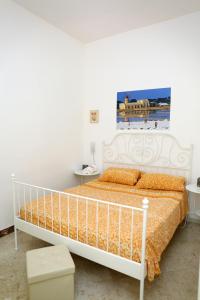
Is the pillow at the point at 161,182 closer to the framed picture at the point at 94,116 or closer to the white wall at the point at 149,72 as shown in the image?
the white wall at the point at 149,72

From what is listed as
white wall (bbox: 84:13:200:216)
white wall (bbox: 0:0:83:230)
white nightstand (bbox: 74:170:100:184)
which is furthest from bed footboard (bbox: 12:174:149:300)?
white wall (bbox: 84:13:200:216)

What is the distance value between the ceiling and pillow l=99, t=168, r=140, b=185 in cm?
229

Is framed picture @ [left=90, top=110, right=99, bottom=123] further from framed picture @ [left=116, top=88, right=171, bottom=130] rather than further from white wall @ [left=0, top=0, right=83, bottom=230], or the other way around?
framed picture @ [left=116, top=88, right=171, bottom=130]

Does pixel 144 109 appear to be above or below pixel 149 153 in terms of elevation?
above

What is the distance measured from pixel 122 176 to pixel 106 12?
2376 mm

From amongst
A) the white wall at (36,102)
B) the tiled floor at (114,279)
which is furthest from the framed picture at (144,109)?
the tiled floor at (114,279)

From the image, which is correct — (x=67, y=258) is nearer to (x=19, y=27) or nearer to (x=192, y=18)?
(x=19, y=27)

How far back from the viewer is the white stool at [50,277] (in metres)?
1.49

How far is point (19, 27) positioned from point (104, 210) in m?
2.60

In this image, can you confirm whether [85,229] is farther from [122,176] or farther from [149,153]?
[149,153]

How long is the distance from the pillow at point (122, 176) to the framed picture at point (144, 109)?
758 mm

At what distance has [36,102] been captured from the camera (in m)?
3.07

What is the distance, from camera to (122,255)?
1.64m

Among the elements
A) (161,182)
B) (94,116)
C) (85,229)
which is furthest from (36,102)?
(161,182)
